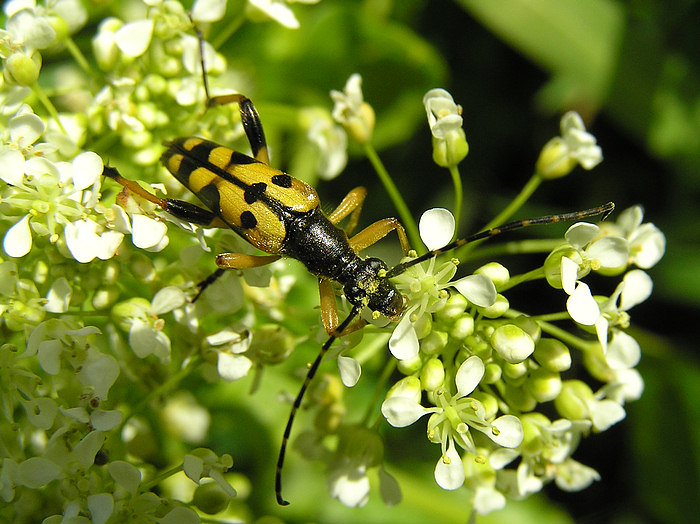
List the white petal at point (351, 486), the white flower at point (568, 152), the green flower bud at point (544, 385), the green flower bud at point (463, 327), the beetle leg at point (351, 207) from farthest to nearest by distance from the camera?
the beetle leg at point (351, 207)
the white flower at point (568, 152)
the white petal at point (351, 486)
the green flower bud at point (544, 385)
the green flower bud at point (463, 327)

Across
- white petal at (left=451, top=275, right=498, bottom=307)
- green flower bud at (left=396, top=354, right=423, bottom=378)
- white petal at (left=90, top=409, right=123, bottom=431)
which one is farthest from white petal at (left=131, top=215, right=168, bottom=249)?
white petal at (left=451, top=275, right=498, bottom=307)

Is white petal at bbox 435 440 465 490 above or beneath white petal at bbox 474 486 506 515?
above

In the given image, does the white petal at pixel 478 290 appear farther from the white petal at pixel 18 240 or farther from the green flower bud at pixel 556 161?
the white petal at pixel 18 240

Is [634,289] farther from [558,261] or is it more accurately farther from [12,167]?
[12,167]

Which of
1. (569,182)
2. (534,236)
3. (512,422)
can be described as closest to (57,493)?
(512,422)

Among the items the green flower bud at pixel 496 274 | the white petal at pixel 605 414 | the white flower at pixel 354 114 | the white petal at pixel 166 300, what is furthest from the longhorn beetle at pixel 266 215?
the white petal at pixel 605 414

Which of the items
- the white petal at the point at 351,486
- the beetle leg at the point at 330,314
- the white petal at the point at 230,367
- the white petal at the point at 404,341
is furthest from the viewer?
the white petal at the point at 351,486

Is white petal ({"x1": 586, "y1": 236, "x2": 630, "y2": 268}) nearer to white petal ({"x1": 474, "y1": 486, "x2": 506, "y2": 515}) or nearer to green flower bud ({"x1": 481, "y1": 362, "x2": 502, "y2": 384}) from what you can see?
green flower bud ({"x1": 481, "y1": 362, "x2": 502, "y2": 384})

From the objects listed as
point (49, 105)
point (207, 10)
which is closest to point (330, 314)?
point (49, 105)

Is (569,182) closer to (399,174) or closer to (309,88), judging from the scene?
(399,174)
